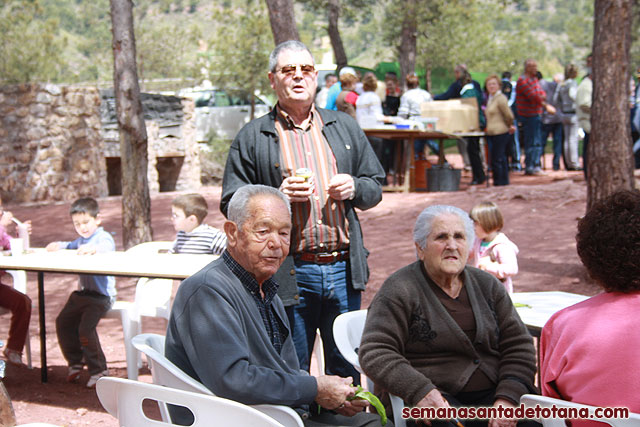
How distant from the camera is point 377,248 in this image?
862 cm

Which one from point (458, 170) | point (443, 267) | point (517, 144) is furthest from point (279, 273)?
point (517, 144)

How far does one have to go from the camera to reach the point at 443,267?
311 centimetres

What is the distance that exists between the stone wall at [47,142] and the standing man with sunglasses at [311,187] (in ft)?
32.3

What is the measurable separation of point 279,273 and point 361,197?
52 cm

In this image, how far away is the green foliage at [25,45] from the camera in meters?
19.9

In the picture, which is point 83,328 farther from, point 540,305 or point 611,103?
point 611,103

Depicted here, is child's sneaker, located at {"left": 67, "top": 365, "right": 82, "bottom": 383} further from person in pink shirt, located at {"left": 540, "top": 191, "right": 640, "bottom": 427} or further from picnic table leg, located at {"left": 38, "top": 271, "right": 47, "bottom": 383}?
person in pink shirt, located at {"left": 540, "top": 191, "right": 640, "bottom": 427}

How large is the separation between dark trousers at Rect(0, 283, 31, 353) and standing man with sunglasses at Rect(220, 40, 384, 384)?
7.84ft

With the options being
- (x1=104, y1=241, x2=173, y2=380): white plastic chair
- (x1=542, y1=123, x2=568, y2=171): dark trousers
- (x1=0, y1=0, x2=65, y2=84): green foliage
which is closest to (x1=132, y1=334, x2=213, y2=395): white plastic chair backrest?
(x1=104, y1=241, x2=173, y2=380): white plastic chair

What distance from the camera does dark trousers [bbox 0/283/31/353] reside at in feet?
17.2

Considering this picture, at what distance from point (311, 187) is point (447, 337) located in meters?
0.87

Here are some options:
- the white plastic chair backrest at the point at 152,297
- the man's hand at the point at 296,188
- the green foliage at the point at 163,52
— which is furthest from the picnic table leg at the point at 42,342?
the green foliage at the point at 163,52

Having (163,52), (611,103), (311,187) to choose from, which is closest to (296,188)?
(311,187)

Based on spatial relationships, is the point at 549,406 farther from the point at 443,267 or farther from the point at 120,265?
the point at 120,265
